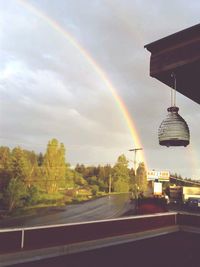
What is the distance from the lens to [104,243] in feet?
30.3

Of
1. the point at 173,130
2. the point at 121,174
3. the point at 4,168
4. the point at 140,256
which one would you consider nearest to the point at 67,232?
the point at 140,256

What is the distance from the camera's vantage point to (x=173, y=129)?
3307mm

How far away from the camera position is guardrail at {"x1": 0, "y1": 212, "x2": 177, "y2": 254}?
7410 millimetres

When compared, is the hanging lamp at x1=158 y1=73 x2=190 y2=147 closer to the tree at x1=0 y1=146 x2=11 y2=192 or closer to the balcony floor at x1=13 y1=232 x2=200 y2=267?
the balcony floor at x1=13 y1=232 x2=200 y2=267

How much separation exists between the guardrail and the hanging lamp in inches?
194

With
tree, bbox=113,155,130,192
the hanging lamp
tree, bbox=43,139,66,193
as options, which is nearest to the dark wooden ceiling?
the hanging lamp

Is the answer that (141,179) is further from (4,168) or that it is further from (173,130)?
(173,130)

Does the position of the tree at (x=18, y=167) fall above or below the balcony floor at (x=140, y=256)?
above

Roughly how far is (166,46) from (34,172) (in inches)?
2365

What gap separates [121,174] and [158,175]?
2516 cm

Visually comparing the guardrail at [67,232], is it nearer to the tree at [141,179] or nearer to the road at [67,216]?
the road at [67,216]

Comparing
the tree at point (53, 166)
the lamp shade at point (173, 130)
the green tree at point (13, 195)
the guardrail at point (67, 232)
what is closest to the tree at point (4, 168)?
the green tree at point (13, 195)

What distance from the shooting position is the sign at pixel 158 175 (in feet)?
221

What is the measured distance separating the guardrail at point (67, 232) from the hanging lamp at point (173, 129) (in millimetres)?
4933
